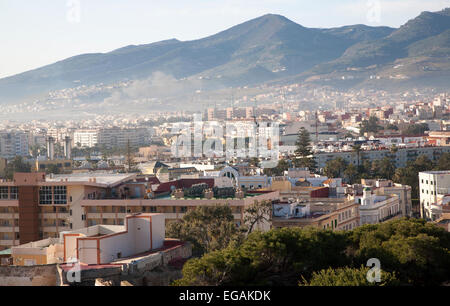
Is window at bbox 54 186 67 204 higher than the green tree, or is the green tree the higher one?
window at bbox 54 186 67 204

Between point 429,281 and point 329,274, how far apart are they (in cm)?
185

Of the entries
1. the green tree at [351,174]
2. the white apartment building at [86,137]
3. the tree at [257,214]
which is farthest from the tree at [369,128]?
the tree at [257,214]

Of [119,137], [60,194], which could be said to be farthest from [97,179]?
[119,137]

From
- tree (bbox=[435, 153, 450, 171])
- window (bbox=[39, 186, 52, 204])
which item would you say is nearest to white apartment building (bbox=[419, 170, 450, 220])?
tree (bbox=[435, 153, 450, 171])

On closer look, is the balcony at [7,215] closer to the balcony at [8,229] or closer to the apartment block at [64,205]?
the apartment block at [64,205]

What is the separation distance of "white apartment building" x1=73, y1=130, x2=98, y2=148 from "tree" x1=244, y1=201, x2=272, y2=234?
8869 centimetres

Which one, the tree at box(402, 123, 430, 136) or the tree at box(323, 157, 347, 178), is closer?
the tree at box(323, 157, 347, 178)

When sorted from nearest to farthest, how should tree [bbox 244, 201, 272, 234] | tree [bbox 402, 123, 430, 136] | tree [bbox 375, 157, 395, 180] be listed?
tree [bbox 244, 201, 272, 234] < tree [bbox 375, 157, 395, 180] < tree [bbox 402, 123, 430, 136]

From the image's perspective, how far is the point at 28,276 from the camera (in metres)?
11.6

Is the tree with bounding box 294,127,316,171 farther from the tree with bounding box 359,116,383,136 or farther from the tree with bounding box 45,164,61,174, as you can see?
the tree with bounding box 359,116,383,136

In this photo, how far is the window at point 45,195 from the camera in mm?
19297

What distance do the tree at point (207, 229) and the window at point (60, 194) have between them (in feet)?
11.3

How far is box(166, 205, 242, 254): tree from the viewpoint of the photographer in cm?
1486

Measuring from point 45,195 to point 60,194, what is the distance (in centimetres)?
36
